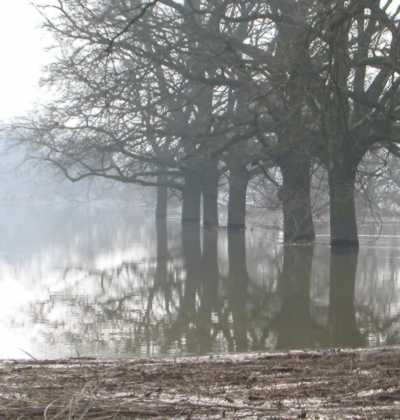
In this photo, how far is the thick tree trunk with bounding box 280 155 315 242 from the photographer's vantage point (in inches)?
920

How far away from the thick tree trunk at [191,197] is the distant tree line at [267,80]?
266 inches

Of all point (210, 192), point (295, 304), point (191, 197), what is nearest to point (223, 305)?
point (295, 304)

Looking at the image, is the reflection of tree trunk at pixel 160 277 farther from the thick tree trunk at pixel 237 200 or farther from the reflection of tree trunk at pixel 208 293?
the thick tree trunk at pixel 237 200

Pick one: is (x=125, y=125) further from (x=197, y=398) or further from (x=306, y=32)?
(x=197, y=398)

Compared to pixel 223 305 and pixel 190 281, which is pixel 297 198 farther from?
pixel 223 305

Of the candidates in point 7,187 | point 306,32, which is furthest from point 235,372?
point 7,187

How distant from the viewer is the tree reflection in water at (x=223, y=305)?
9609 mm

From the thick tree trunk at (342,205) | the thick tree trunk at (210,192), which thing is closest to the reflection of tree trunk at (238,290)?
the thick tree trunk at (342,205)

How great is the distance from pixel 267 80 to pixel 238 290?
6116 mm

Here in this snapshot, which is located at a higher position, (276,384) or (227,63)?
(227,63)

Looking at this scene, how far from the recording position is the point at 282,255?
21766 mm

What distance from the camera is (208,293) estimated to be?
14203 mm

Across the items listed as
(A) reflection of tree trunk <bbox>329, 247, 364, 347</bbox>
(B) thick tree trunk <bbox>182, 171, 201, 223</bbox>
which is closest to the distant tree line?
(A) reflection of tree trunk <bbox>329, 247, 364, 347</bbox>

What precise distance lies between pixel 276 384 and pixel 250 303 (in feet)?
25.0
